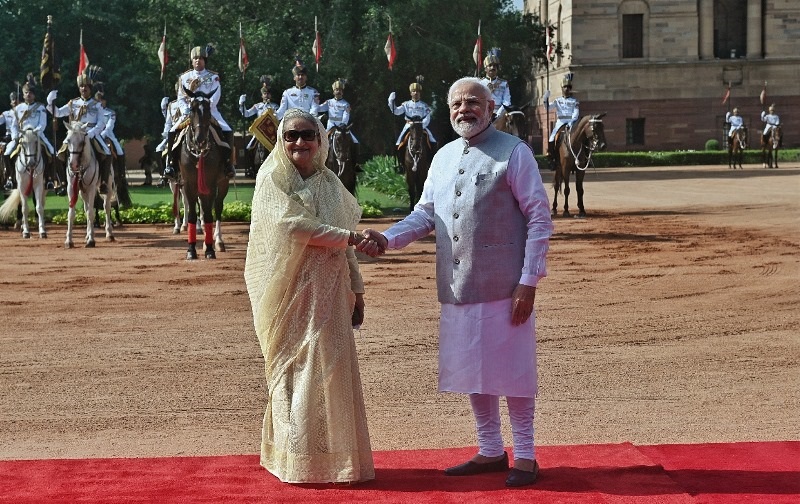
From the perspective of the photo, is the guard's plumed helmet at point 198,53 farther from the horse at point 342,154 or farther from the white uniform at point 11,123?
the white uniform at point 11,123

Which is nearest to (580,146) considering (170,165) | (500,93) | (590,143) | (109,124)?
(590,143)

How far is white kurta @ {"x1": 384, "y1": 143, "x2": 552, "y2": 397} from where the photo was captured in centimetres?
643

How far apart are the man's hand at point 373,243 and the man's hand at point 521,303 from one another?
74 centimetres

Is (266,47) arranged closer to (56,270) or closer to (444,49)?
(444,49)

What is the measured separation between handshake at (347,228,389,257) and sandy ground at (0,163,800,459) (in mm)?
1469

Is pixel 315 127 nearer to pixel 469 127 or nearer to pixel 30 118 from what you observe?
pixel 469 127

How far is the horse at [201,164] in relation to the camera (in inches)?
697

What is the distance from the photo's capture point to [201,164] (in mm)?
17984

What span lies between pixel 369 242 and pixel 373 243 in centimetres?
2

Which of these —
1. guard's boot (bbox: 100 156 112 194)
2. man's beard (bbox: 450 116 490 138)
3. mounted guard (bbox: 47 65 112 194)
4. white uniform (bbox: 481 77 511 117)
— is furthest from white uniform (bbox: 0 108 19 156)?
man's beard (bbox: 450 116 490 138)

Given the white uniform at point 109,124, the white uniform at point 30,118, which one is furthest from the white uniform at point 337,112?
the white uniform at point 30,118

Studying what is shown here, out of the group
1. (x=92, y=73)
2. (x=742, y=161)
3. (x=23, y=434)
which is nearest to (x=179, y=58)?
(x=92, y=73)

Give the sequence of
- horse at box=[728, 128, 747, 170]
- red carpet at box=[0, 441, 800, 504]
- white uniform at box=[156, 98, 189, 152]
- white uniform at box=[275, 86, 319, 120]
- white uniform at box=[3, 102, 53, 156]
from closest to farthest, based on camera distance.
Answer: red carpet at box=[0, 441, 800, 504] → white uniform at box=[156, 98, 189, 152] → white uniform at box=[275, 86, 319, 120] → white uniform at box=[3, 102, 53, 156] → horse at box=[728, 128, 747, 170]

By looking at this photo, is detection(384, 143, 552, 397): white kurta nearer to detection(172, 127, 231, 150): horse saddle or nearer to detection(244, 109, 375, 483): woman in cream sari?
detection(244, 109, 375, 483): woman in cream sari
